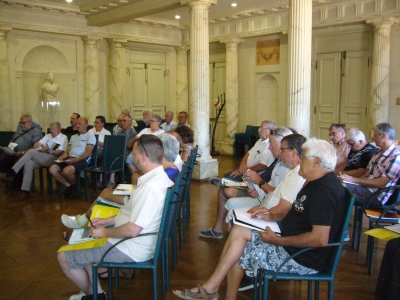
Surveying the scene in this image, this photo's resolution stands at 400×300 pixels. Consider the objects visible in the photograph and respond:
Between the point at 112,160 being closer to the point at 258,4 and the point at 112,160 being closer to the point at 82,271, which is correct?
the point at 82,271

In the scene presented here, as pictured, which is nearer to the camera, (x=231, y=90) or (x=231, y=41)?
(x=231, y=41)

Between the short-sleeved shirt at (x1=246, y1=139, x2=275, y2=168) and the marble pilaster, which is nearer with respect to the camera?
the short-sleeved shirt at (x1=246, y1=139, x2=275, y2=168)

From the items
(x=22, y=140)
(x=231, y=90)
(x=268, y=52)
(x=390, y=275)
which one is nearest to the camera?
(x=390, y=275)

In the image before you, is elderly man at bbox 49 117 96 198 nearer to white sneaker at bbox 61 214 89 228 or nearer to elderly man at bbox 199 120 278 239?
elderly man at bbox 199 120 278 239

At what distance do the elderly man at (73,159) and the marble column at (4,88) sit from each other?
3775 millimetres

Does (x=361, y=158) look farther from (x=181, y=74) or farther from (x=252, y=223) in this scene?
(x=181, y=74)

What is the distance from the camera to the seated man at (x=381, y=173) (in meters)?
3.91

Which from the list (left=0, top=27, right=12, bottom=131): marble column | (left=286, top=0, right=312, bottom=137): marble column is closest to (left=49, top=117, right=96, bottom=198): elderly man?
(left=286, top=0, right=312, bottom=137): marble column

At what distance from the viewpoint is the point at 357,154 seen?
4.78 m

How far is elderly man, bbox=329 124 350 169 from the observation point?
4934 millimetres

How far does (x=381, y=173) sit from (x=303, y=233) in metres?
1.88

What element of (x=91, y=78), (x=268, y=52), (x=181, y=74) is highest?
(x=268, y=52)

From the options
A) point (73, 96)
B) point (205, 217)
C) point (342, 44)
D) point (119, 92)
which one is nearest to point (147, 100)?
point (119, 92)

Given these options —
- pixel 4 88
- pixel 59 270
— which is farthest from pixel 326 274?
pixel 4 88
